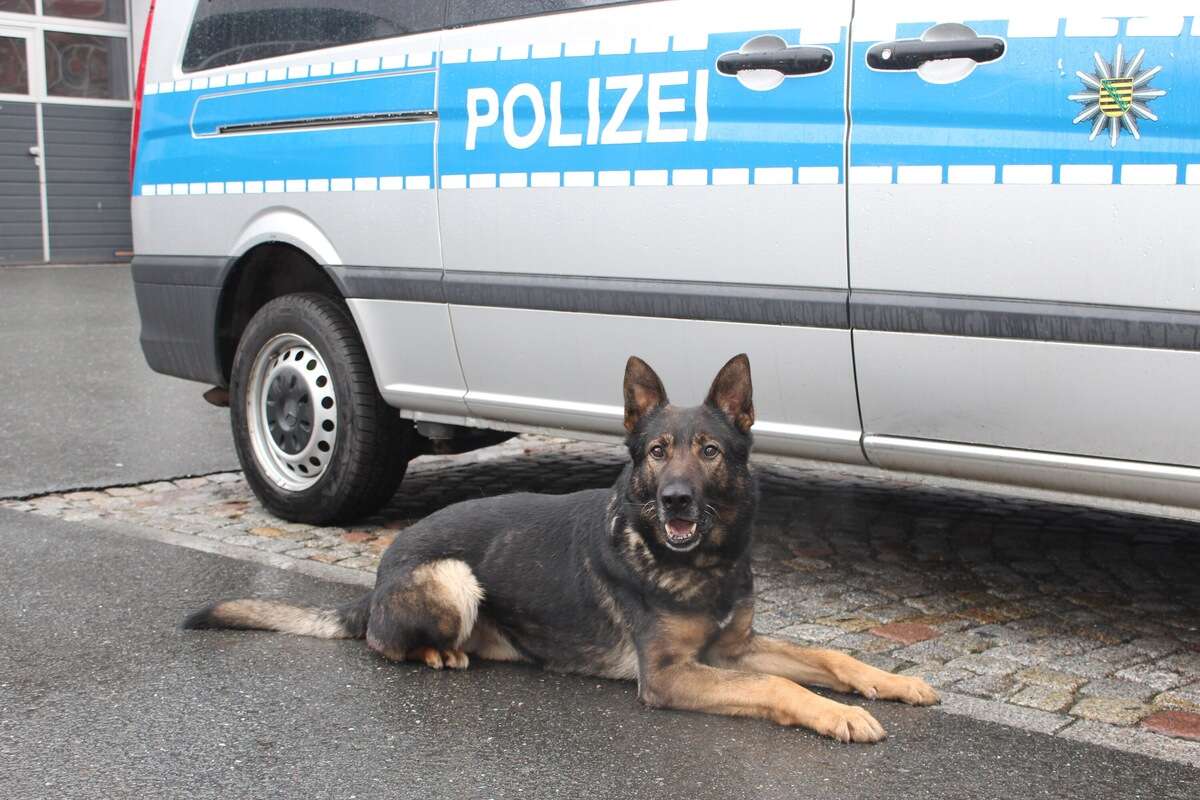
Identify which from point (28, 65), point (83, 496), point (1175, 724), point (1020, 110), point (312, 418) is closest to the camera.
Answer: point (1175, 724)

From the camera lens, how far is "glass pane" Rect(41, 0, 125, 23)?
65.1 feet

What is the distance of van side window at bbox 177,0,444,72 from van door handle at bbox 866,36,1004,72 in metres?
1.85

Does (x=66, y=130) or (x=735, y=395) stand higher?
(x=66, y=130)

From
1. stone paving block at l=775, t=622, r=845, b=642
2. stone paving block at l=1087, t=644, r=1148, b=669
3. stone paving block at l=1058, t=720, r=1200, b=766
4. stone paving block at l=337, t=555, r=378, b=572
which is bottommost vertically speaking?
stone paving block at l=1058, t=720, r=1200, b=766

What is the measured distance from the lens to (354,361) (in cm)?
569

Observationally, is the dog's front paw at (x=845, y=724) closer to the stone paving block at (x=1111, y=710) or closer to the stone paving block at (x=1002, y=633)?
the stone paving block at (x=1111, y=710)

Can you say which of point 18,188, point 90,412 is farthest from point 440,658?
point 18,188

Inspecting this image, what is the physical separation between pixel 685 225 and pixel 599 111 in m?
0.49

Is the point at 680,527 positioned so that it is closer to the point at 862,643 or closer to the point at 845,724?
the point at 845,724

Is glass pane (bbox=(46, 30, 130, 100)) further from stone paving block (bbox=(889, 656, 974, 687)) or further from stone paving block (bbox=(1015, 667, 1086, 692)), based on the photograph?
stone paving block (bbox=(1015, 667, 1086, 692))

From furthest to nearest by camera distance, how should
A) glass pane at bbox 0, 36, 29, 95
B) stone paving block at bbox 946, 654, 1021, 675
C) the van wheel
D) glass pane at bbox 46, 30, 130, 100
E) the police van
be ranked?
glass pane at bbox 46, 30, 130, 100 → glass pane at bbox 0, 36, 29, 95 → the van wheel → stone paving block at bbox 946, 654, 1021, 675 → the police van

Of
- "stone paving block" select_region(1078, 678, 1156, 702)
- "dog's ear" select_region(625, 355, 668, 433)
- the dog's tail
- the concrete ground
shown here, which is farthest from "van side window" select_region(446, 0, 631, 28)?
"stone paving block" select_region(1078, 678, 1156, 702)

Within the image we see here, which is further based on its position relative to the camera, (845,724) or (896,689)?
(896,689)

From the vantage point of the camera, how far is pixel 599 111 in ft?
15.5
